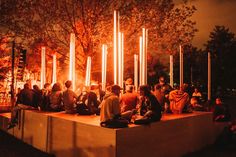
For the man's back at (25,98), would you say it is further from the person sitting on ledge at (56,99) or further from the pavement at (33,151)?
the pavement at (33,151)

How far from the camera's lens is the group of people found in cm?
731

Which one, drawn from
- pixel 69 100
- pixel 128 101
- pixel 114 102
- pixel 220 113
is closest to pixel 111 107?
pixel 114 102

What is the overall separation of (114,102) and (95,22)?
427 inches

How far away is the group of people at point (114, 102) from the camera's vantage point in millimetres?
7309

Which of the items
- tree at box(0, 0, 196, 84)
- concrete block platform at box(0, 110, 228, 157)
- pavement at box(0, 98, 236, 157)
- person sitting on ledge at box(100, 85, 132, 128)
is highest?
tree at box(0, 0, 196, 84)

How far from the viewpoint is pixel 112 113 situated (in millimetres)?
7246

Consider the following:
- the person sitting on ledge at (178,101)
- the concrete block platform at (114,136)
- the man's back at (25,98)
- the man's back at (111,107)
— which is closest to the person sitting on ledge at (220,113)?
the concrete block platform at (114,136)

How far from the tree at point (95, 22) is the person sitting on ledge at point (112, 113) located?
10.0 metres

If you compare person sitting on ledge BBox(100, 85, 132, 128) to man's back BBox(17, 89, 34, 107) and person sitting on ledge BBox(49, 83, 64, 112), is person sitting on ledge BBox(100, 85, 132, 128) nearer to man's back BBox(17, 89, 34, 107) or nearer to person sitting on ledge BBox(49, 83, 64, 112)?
person sitting on ledge BBox(49, 83, 64, 112)

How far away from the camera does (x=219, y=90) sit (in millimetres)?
42688

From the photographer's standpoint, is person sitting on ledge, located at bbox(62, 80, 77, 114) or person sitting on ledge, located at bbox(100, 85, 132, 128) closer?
person sitting on ledge, located at bbox(100, 85, 132, 128)

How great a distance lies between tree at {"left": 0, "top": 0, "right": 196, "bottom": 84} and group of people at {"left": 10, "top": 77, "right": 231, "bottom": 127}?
5.99 m

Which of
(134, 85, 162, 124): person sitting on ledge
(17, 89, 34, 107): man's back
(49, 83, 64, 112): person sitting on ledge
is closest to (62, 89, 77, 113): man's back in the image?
(49, 83, 64, 112): person sitting on ledge

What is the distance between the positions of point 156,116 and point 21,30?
39.8 feet
